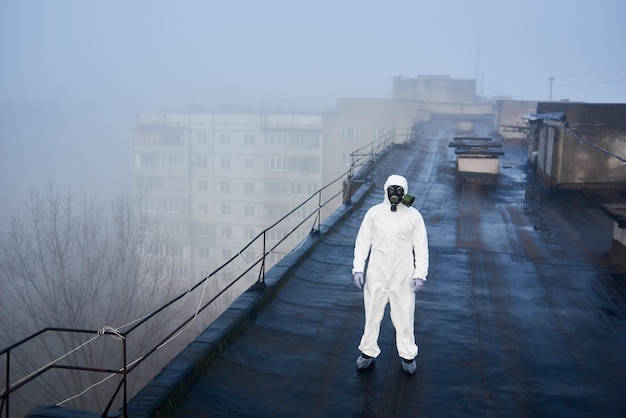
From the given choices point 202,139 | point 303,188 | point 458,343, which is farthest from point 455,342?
point 202,139

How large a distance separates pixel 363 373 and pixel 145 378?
2963 centimetres

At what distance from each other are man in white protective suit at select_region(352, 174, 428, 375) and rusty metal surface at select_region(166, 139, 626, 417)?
2.17 feet

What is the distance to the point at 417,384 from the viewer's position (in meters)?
6.41

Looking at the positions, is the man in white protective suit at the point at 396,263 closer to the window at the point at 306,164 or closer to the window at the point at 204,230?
the window at the point at 306,164

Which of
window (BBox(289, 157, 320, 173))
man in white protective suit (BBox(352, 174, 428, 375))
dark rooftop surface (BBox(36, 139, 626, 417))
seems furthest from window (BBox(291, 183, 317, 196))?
man in white protective suit (BBox(352, 174, 428, 375))

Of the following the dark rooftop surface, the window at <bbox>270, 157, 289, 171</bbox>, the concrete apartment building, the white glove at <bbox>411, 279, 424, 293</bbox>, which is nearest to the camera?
the dark rooftop surface

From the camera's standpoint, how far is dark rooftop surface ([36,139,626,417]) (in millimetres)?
6000

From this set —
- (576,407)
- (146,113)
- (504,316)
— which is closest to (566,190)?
(504,316)

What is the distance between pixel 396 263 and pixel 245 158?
8126 cm

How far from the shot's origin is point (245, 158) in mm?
86438

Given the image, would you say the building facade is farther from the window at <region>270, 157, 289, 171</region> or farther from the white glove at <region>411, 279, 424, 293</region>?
the white glove at <region>411, 279, 424, 293</region>

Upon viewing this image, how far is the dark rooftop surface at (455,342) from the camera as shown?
600cm

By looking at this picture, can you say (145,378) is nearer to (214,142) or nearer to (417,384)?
(417,384)

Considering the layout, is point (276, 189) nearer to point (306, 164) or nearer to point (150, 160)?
point (306, 164)
